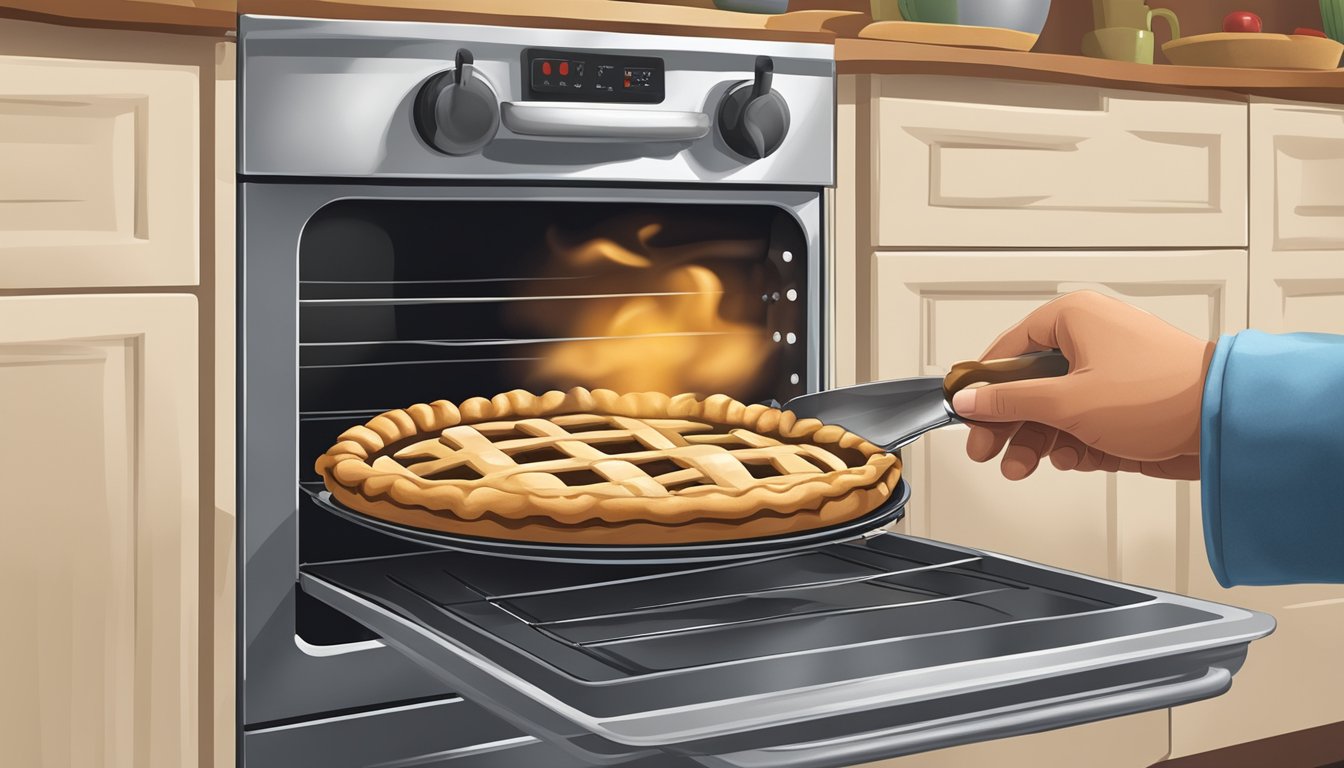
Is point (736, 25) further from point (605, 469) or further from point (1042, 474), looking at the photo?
point (1042, 474)

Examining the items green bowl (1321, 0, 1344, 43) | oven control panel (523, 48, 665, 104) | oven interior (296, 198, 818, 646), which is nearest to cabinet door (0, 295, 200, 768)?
oven interior (296, 198, 818, 646)

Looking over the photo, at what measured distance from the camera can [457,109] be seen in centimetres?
109

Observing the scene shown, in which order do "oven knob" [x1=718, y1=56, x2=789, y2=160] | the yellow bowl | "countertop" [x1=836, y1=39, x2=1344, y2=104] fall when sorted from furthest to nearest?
the yellow bowl, "countertop" [x1=836, y1=39, x2=1344, y2=104], "oven knob" [x1=718, y1=56, x2=789, y2=160]

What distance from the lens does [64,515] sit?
1043mm

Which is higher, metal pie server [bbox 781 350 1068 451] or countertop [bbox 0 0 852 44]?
countertop [bbox 0 0 852 44]

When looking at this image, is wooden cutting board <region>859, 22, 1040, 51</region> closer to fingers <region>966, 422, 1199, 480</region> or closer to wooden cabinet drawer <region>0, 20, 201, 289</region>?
fingers <region>966, 422, 1199, 480</region>

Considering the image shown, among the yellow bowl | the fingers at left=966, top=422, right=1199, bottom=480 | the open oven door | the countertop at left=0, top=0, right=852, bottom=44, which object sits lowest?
the open oven door

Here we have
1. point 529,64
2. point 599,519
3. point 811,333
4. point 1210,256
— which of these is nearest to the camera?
point 599,519

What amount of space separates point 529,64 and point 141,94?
316 millimetres

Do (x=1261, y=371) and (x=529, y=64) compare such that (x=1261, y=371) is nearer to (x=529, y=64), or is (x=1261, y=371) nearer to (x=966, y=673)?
Result: (x=966, y=673)

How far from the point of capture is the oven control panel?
1.14 meters

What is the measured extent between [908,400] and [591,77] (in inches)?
15.6

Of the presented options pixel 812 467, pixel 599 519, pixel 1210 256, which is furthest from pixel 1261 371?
pixel 1210 256

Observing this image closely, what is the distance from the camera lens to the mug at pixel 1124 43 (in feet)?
6.15
